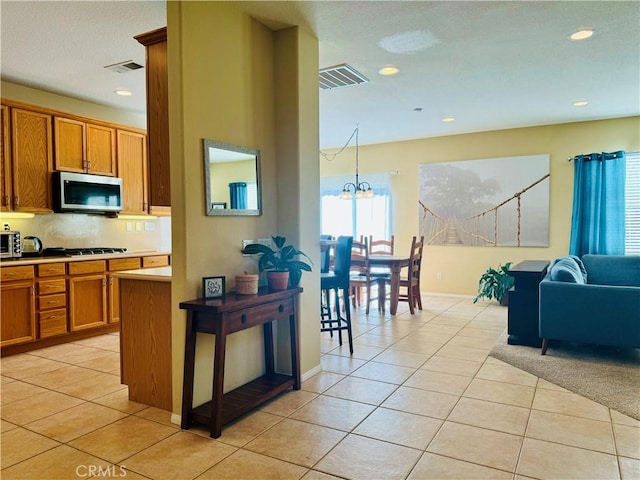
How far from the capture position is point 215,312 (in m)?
2.40

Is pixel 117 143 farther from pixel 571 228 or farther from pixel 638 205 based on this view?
pixel 638 205

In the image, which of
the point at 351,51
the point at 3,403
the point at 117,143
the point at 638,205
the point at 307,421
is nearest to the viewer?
the point at 307,421

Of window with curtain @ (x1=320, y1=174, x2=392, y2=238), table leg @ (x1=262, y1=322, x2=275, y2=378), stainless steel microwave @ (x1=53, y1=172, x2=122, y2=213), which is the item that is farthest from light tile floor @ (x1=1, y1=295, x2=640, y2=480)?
window with curtain @ (x1=320, y1=174, x2=392, y2=238)

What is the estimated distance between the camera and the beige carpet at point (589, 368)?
9.57 ft

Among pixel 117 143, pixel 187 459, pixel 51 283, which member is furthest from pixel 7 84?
pixel 187 459

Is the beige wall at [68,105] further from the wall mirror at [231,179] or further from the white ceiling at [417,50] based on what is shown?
the wall mirror at [231,179]

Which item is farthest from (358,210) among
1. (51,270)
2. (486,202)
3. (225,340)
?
(225,340)

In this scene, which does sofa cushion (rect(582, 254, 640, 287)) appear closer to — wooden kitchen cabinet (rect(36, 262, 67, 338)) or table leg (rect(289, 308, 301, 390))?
table leg (rect(289, 308, 301, 390))

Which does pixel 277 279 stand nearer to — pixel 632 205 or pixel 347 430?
pixel 347 430

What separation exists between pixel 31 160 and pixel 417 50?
383 cm

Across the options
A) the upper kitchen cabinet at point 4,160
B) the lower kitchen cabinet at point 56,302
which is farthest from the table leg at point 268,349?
the upper kitchen cabinet at point 4,160

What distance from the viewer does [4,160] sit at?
13.6 ft

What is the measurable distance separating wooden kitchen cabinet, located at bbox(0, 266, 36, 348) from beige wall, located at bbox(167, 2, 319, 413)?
89.6 inches

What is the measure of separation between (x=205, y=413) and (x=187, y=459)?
361 mm
